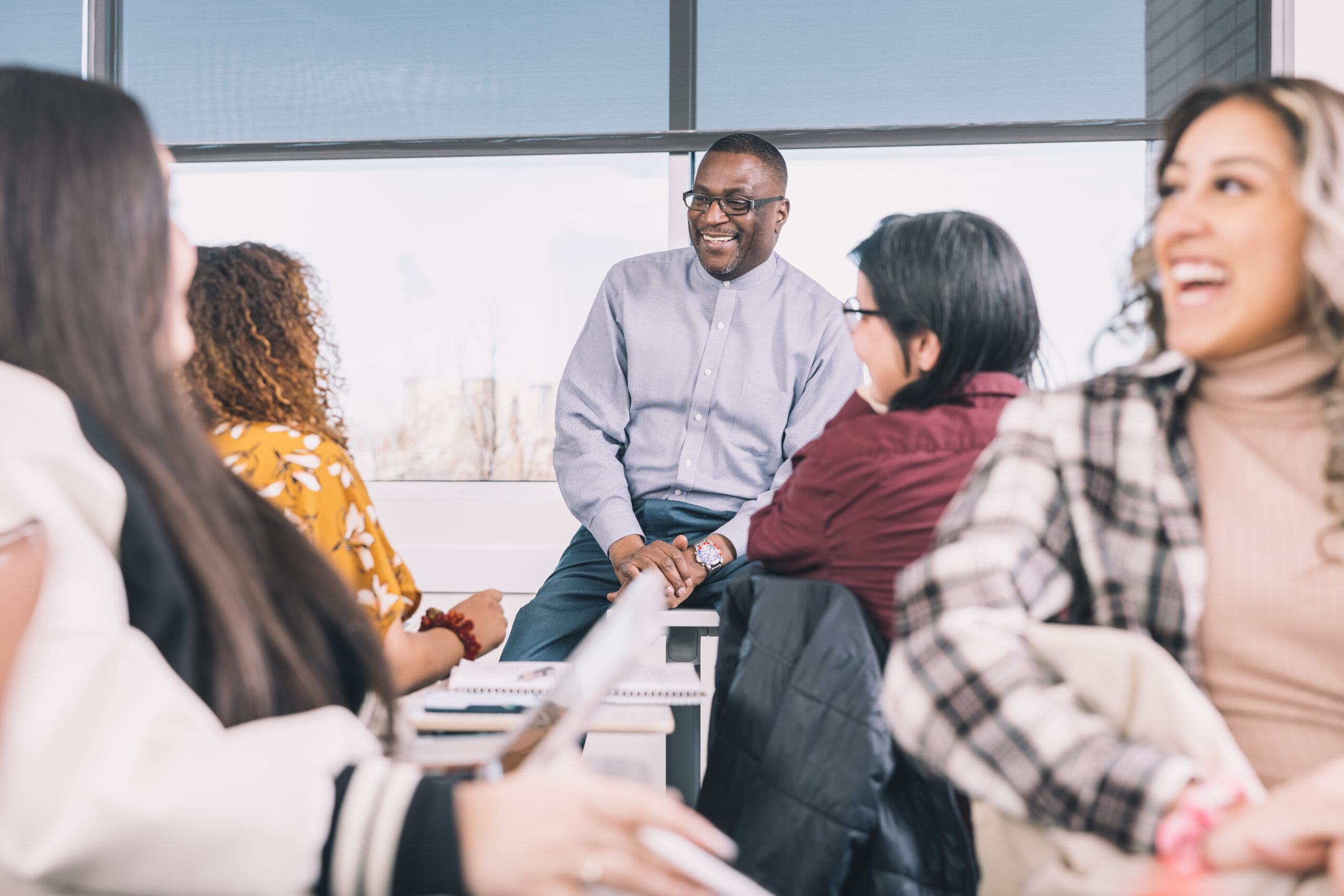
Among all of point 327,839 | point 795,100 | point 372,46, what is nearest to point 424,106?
point 372,46

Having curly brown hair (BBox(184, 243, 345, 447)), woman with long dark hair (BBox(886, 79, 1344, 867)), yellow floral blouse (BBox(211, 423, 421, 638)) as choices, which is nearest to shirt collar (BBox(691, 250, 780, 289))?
curly brown hair (BBox(184, 243, 345, 447))

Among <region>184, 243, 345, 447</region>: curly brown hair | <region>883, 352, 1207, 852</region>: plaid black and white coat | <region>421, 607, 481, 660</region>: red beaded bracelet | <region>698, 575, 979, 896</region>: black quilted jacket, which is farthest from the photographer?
<region>421, 607, 481, 660</region>: red beaded bracelet

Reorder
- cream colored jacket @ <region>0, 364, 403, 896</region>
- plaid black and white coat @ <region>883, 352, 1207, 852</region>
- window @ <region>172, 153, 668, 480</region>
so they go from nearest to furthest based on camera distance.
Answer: cream colored jacket @ <region>0, 364, 403, 896</region> → plaid black and white coat @ <region>883, 352, 1207, 852</region> → window @ <region>172, 153, 668, 480</region>

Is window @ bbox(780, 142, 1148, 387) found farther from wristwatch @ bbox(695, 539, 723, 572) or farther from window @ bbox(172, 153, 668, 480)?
wristwatch @ bbox(695, 539, 723, 572)

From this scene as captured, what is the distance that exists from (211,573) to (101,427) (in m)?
0.14

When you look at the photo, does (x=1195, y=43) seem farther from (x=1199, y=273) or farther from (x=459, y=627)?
(x=459, y=627)

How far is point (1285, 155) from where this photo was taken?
0.98m

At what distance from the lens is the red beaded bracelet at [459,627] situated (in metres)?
1.75

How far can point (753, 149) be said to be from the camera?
9.83 ft

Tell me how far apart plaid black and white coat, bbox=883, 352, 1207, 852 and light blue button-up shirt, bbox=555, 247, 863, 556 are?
1815mm

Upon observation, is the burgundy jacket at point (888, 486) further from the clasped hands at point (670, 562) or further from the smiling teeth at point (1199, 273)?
the clasped hands at point (670, 562)

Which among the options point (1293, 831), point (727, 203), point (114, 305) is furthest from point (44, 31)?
point (1293, 831)

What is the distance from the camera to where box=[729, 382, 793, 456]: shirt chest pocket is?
295 centimetres

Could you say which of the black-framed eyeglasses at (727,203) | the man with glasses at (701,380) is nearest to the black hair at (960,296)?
the man with glasses at (701,380)
